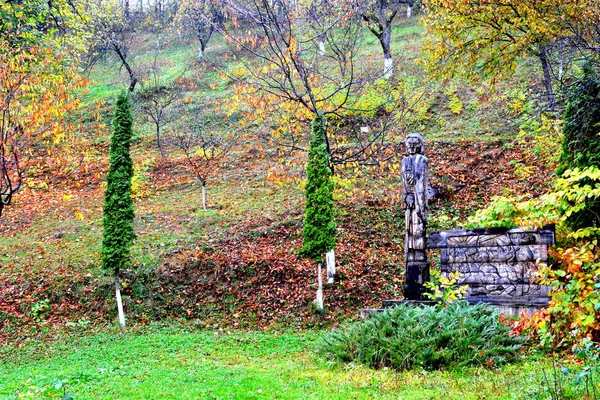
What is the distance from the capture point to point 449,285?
29.1 ft

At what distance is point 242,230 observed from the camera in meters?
18.0

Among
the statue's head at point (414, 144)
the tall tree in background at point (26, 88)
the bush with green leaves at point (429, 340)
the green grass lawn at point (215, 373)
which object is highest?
the tall tree in background at point (26, 88)

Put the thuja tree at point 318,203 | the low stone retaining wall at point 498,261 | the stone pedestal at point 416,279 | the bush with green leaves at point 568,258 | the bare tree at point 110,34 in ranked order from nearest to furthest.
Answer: the bush with green leaves at point 568,258, the low stone retaining wall at point 498,261, the stone pedestal at point 416,279, the thuja tree at point 318,203, the bare tree at point 110,34

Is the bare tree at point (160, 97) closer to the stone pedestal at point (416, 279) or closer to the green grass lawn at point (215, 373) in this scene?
the green grass lawn at point (215, 373)

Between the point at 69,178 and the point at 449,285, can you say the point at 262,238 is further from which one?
the point at 69,178

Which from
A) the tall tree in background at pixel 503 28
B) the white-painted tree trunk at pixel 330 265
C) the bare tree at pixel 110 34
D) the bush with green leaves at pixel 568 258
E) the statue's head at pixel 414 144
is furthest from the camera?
the bare tree at pixel 110 34

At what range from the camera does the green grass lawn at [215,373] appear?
20.3 ft

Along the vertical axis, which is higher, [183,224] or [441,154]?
[441,154]

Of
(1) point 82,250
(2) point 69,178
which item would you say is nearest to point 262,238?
(1) point 82,250

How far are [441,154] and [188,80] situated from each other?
22632mm

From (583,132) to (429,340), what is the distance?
4.91 meters

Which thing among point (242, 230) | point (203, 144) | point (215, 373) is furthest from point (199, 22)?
point (215, 373)

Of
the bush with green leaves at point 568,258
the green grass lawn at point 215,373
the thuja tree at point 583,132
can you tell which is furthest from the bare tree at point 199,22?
the bush with green leaves at point 568,258

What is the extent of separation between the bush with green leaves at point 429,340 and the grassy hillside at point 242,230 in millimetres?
3124
